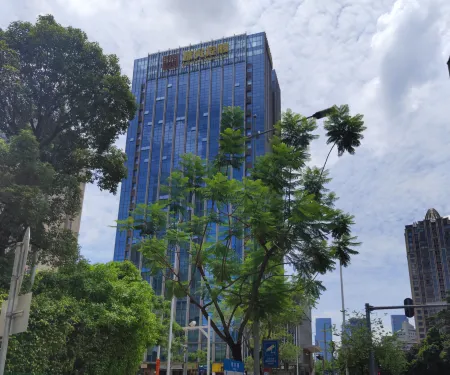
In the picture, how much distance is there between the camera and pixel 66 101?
2014cm

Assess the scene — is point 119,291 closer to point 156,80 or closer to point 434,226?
point 156,80

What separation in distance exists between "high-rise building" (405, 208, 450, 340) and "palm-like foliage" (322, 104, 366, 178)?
417 ft

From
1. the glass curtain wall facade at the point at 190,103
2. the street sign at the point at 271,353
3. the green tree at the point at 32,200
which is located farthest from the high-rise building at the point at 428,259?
the green tree at the point at 32,200

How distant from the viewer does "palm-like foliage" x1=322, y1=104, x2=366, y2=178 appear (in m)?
16.2

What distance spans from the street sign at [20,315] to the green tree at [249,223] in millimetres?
8482

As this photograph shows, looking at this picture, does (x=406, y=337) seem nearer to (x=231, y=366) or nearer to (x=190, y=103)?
(x=190, y=103)

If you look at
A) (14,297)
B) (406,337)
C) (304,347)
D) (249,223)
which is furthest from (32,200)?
(406,337)

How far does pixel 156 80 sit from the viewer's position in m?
95.1

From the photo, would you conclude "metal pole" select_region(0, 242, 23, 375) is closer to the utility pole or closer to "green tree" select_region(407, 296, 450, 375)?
the utility pole

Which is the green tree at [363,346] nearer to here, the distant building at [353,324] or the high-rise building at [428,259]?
the distant building at [353,324]

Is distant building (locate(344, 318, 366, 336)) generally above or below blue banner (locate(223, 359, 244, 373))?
above

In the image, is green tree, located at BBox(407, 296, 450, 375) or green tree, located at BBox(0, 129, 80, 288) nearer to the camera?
green tree, located at BBox(0, 129, 80, 288)

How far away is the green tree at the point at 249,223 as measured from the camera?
49.2 feet

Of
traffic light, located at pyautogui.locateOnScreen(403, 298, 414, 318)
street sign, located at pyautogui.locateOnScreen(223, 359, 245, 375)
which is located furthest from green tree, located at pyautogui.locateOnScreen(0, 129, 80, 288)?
traffic light, located at pyautogui.locateOnScreen(403, 298, 414, 318)
